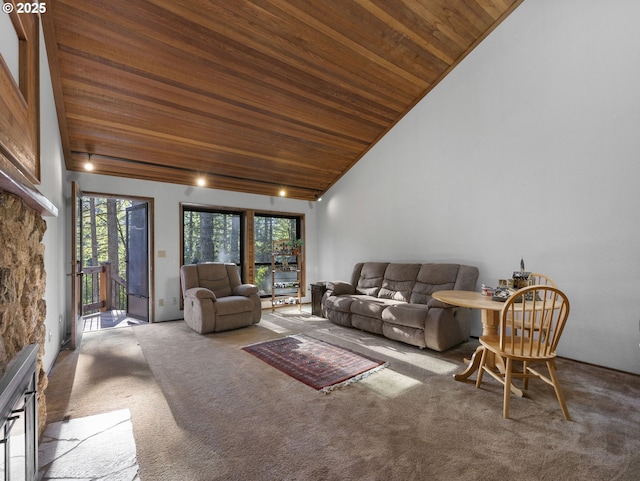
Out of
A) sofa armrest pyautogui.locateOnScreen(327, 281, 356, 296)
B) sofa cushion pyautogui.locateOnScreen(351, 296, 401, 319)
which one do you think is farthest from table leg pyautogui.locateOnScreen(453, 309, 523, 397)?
sofa armrest pyautogui.locateOnScreen(327, 281, 356, 296)

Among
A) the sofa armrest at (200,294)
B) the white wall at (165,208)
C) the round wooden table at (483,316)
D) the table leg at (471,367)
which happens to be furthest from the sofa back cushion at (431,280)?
the white wall at (165,208)

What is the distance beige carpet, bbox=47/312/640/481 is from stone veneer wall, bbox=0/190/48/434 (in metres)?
0.79

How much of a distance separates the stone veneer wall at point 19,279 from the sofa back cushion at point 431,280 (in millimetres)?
3812

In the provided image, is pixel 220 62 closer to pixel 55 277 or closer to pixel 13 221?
pixel 13 221

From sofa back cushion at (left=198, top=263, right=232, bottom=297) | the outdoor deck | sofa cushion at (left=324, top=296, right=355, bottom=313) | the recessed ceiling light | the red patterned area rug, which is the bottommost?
the outdoor deck

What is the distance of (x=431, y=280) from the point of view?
13.6ft

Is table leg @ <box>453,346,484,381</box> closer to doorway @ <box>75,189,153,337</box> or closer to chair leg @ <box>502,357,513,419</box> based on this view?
chair leg @ <box>502,357,513,419</box>

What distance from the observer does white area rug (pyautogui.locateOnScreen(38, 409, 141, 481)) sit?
1.60m

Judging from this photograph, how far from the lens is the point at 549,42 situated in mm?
3441

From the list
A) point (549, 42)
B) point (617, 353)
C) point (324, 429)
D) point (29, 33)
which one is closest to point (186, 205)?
point (29, 33)

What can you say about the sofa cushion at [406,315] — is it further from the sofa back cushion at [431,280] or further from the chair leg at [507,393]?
the chair leg at [507,393]

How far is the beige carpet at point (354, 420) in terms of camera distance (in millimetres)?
1632

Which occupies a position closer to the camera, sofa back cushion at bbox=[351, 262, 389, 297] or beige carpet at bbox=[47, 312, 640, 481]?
beige carpet at bbox=[47, 312, 640, 481]

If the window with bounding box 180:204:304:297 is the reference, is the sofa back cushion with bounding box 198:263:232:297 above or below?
below
